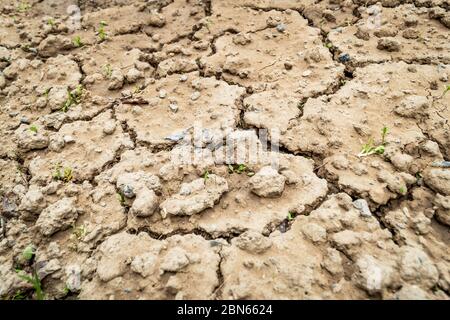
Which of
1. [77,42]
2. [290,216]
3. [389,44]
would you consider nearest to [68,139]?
[77,42]

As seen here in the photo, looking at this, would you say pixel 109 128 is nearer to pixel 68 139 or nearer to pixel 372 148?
pixel 68 139

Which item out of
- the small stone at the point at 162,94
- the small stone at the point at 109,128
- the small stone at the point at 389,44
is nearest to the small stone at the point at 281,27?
the small stone at the point at 389,44

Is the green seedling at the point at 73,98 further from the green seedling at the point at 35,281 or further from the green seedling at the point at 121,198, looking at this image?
the green seedling at the point at 35,281

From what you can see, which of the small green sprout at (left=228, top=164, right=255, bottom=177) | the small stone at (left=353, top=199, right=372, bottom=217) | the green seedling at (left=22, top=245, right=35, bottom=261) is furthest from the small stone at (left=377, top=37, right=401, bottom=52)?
the green seedling at (left=22, top=245, right=35, bottom=261)

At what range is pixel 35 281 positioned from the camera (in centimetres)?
140

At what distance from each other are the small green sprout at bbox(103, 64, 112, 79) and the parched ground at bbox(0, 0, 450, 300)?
0.03m

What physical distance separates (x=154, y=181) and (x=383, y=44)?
6.09 feet

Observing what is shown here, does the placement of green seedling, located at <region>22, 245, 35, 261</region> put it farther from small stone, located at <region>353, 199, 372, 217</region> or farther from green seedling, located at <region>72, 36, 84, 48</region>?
green seedling, located at <region>72, 36, 84, 48</region>

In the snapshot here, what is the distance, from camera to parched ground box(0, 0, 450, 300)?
54.5 inches

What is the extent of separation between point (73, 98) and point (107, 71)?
331mm

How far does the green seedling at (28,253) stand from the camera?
59.6 inches

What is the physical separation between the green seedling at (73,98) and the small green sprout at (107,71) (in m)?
0.20
